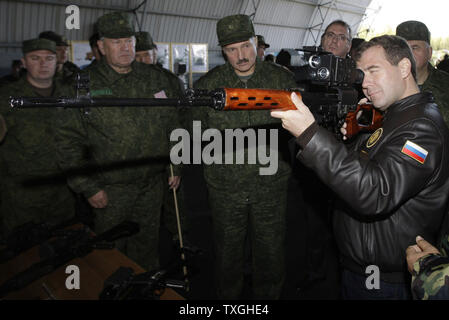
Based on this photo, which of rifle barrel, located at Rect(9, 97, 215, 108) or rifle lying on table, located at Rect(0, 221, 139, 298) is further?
rifle lying on table, located at Rect(0, 221, 139, 298)

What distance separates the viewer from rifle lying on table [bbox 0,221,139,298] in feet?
5.61

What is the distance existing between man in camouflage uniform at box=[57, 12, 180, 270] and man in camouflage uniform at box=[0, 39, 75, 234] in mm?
761

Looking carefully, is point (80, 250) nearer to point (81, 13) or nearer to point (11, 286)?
point (11, 286)

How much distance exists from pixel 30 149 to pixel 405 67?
11.7ft

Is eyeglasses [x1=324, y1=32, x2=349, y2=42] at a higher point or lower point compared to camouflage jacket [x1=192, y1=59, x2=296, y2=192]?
higher

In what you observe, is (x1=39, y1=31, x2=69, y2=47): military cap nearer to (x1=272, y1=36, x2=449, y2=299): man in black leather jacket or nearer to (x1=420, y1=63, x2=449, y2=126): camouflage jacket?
(x1=272, y1=36, x2=449, y2=299): man in black leather jacket

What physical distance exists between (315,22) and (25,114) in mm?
21846

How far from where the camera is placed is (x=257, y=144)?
2893 mm

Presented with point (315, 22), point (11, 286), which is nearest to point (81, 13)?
point (11, 286)

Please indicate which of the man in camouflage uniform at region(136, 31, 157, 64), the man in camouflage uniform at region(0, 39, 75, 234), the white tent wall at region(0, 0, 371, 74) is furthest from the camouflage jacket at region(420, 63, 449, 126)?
the white tent wall at region(0, 0, 371, 74)

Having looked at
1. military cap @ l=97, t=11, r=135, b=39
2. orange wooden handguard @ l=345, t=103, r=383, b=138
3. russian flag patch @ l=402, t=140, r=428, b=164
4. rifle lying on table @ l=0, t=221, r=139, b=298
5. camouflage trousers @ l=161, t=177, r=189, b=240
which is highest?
military cap @ l=97, t=11, r=135, b=39

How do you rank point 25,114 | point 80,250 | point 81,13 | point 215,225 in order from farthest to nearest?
point 81,13, point 25,114, point 215,225, point 80,250

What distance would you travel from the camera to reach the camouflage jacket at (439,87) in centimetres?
299

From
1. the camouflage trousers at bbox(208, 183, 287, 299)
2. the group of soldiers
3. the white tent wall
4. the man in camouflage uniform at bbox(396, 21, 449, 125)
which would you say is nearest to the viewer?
the group of soldiers
